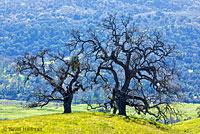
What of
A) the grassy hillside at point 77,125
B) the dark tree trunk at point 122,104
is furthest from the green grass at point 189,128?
the grassy hillside at point 77,125

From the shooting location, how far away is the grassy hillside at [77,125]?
3338 centimetres

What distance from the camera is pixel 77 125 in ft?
124

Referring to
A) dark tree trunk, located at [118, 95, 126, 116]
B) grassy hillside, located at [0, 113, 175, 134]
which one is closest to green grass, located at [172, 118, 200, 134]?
dark tree trunk, located at [118, 95, 126, 116]

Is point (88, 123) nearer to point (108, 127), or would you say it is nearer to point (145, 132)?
point (108, 127)

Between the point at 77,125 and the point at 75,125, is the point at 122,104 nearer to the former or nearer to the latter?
the point at 77,125

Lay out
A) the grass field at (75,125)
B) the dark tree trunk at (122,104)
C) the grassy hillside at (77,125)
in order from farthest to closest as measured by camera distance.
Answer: the dark tree trunk at (122,104)
the grassy hillside at (77,125)
the grass field at (75,125)

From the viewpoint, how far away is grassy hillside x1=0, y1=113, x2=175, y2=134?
33.4m

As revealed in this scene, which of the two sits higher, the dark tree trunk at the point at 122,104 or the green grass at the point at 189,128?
the dark tree trunk at the point at 122,104

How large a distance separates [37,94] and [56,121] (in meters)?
12.5

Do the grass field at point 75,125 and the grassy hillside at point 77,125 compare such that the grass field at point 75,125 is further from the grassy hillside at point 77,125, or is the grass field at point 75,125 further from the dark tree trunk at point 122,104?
the dark tree trunk at point 122,104

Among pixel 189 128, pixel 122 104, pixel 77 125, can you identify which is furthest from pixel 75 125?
pixel 189 128

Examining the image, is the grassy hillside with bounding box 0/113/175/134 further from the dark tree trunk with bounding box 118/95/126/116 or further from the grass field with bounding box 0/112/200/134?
the dark tree trunk with bounding box 118/95/126/116

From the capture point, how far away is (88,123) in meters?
39.2

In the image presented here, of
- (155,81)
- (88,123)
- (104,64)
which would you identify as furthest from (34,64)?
(155,81)
